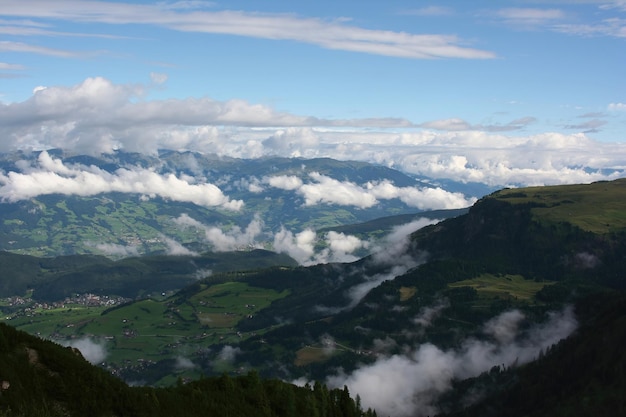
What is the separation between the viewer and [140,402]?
129 m

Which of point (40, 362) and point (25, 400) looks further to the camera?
point (40, 362)

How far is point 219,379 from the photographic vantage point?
187625 mm

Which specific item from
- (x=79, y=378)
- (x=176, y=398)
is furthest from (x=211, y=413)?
(x=79, y=378)

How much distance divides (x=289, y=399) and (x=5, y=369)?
93.1m

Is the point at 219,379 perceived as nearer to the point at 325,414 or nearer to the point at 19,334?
the point at 325,414

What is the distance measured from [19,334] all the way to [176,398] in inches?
1719

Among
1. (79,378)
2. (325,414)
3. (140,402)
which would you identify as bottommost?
(325,414)

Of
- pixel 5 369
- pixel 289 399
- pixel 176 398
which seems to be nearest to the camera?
pixel 5 369

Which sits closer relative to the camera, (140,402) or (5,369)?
(5,369)

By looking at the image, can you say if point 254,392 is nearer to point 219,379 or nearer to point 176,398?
point 219,379

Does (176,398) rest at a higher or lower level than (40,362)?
lower

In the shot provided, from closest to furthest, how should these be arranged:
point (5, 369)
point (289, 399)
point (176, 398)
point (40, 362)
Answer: point (5, 369) < point (40, 362) < point (176, 398) < point (289, 399)

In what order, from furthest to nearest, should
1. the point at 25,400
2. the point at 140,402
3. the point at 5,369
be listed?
the point at 140,402, the point at 5,369, the point at 25,400

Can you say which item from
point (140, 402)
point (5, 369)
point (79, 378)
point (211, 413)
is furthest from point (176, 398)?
point (5, 369)
